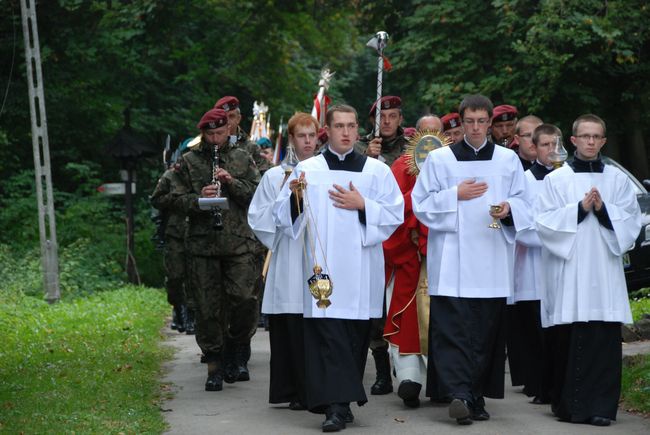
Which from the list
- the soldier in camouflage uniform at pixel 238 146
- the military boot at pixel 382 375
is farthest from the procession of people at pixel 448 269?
the soldier in camouflage uniform at pixel 238 146

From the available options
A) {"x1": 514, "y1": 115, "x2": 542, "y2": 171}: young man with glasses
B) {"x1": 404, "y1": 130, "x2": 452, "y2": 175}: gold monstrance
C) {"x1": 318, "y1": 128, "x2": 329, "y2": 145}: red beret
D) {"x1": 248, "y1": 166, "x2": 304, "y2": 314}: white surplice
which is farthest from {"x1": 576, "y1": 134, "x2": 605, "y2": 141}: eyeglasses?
{"x1": 318, "y1": 128, "x2": 329, "y2": 145}: red beret

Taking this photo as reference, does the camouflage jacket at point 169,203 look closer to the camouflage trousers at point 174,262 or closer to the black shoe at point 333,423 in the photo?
the camouflage trousers at point 174,262

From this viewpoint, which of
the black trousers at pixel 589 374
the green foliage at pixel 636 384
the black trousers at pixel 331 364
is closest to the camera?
the black trousers at pixel 331 364

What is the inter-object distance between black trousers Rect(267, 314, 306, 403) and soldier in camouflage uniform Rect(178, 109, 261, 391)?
1156 mm

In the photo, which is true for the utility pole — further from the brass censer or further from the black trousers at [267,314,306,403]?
the brass censer

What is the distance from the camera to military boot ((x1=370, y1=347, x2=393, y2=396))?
10555 millimetres

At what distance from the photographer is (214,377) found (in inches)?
428

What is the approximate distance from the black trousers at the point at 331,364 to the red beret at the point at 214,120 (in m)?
2.42

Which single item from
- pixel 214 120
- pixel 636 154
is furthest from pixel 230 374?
pixel 636 154

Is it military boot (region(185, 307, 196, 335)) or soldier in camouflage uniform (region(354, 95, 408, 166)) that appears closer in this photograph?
soldier in camouflage uniform (region(354, 95, 408, 166))

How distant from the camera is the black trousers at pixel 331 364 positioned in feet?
29.4

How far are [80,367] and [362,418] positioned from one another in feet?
11.5

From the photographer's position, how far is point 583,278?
9.40 metres

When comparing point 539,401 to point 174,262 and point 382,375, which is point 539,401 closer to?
point 382,375
